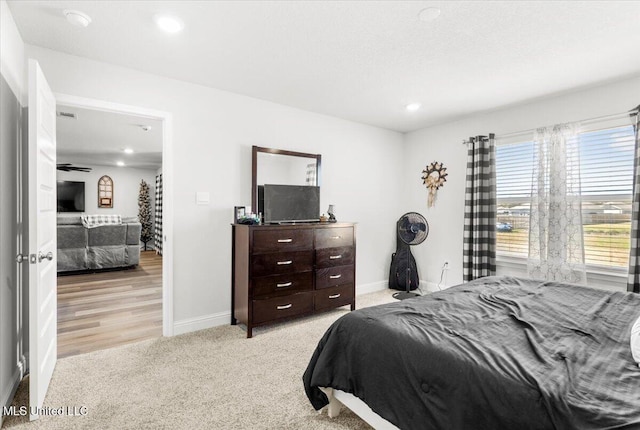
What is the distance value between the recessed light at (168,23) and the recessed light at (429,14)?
5.05ft

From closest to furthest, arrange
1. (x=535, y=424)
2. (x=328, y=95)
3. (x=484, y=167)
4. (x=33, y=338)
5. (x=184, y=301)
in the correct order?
(x=535, y=424) < (x=33, y=338) < (x=184, y=301) < (x=328, y=95) < (x=484, y=167)

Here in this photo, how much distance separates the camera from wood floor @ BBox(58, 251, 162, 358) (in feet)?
9.45

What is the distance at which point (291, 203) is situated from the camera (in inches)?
140

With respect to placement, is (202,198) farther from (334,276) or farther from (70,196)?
(70,196)

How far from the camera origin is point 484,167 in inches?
152

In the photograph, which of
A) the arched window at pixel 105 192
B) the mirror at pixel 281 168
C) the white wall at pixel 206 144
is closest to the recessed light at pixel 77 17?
the white wall at pixel 206 144

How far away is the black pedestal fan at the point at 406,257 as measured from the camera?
415 centimetres

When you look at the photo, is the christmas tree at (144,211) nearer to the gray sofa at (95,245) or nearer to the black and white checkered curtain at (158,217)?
the black and white checkered curtain at (158,217)

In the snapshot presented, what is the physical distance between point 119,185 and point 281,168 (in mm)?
7279

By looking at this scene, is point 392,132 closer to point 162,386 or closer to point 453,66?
point 453,66

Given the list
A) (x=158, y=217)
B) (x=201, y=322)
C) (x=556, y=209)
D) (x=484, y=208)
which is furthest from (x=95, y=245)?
(x=556, y=209)

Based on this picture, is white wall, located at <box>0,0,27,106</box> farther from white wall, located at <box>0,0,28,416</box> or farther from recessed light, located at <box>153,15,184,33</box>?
recessed light, located at <box>153,15,184,33</box>

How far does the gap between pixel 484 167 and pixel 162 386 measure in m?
3.90

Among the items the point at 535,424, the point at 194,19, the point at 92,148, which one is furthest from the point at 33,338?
the point at 92,148
